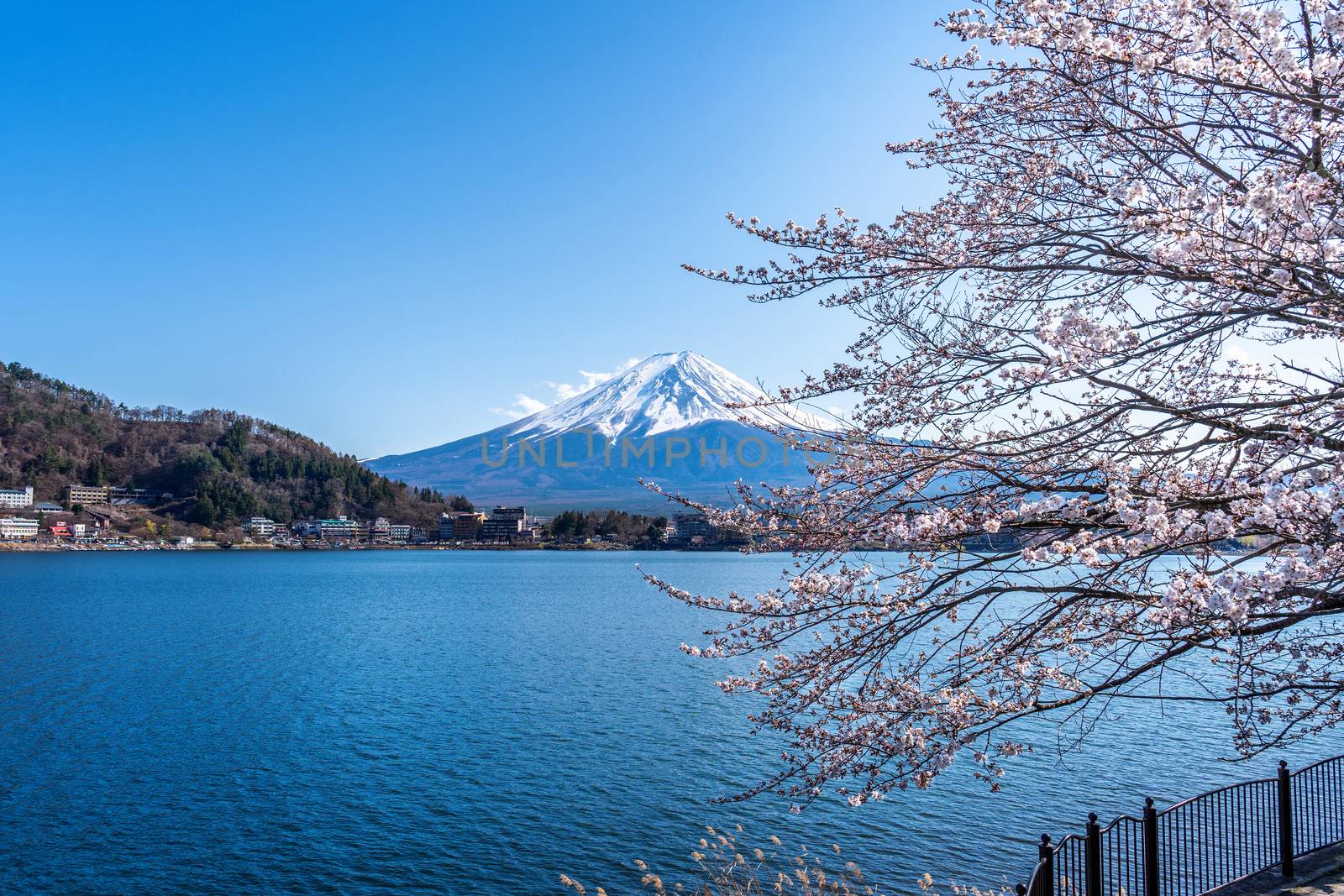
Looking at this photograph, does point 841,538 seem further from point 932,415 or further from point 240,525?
point 240,525

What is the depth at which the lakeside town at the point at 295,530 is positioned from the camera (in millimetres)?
113750

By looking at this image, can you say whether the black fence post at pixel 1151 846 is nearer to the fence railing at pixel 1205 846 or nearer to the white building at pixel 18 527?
the fence railing at pixel 1205 846

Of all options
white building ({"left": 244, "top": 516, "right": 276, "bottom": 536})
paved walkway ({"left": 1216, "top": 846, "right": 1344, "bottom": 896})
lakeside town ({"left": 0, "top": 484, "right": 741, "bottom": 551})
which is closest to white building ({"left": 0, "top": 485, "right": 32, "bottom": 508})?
lakeside town ({"left": 0, "top": 484, "right": 741, "bottom": 551})

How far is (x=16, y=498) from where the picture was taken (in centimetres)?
11800

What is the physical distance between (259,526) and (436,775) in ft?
415

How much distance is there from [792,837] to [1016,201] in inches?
332

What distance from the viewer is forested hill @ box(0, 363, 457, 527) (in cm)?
12912

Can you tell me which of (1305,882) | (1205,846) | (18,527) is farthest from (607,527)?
(1305,882)

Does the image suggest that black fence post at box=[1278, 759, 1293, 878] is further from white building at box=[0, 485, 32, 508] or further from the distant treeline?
white building at box=[0, 485, 32, 508]

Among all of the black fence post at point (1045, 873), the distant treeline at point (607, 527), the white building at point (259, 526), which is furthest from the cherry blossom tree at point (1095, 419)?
the white building at point (259, 526)

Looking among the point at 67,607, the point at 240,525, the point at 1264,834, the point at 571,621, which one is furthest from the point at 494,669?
the point at 240,525

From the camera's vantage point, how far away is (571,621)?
3294 centimetres

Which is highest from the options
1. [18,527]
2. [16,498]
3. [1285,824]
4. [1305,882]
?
[16,498]

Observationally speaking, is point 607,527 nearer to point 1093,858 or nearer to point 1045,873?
point 1093,858
